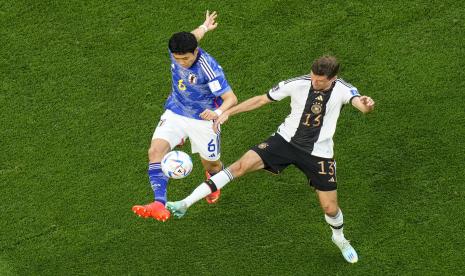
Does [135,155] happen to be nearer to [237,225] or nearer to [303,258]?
[237,225]

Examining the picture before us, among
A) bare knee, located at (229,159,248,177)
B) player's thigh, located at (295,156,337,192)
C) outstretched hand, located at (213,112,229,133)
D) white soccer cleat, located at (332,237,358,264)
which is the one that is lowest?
white soccer cleat, located at (332,237,358,264)

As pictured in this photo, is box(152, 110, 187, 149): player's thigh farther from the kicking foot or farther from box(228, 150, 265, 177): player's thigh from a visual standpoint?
the kicking foot

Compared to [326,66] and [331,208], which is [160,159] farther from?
[326,66]

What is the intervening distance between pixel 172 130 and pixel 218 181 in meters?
1.04

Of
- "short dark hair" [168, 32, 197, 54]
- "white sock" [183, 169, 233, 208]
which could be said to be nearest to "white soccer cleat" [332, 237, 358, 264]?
"white sock" [183, 169, 233, 208]

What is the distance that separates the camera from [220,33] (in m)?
12.8

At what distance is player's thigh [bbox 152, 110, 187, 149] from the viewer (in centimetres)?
1027

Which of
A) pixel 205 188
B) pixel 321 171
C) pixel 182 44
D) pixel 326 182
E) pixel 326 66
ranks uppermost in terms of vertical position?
pixel 182 44

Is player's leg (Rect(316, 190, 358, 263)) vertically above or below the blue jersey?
below

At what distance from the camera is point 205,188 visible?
966cm

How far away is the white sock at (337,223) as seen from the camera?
32.9 ft

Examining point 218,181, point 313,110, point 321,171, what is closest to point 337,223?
point 321,171

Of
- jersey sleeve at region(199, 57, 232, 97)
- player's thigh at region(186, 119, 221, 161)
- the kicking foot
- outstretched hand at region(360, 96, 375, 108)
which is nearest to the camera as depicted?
outstretched hand at region(360, 96, 375, 108)

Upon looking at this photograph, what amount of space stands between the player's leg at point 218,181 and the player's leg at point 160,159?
0.22 m
